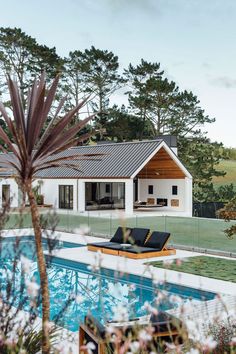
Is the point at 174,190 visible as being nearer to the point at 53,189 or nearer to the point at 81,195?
the point at 81,195

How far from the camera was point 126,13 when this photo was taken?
24.7 m

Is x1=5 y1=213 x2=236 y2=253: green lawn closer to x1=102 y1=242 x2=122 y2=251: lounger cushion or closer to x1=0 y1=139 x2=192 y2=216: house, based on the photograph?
x1=102 y1=242 x2=122 y2=251: lounger cushion

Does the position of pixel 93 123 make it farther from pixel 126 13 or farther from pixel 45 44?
pixel 126 13

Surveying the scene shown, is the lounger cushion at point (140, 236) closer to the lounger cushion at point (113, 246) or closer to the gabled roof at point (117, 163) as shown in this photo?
the lounger cushion at point (113, 246)

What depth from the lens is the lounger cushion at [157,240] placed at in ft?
53.2

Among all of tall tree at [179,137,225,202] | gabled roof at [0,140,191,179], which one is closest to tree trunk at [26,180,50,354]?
gabled roof at [0,140,191,179]

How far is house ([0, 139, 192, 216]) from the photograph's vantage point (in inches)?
1166

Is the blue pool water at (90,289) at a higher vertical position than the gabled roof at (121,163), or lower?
lower

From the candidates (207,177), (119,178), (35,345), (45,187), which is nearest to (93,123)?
(207,177)

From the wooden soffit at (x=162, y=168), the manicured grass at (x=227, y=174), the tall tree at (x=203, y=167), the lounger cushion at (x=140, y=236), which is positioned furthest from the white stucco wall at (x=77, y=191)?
the manicured grass at (x=227, y=174)

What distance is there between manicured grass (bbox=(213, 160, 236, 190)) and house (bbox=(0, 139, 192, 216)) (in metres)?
26.3

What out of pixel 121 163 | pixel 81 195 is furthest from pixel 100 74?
pixel 81 195

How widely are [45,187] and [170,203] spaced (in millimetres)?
8188

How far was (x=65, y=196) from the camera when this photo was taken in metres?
32.3
